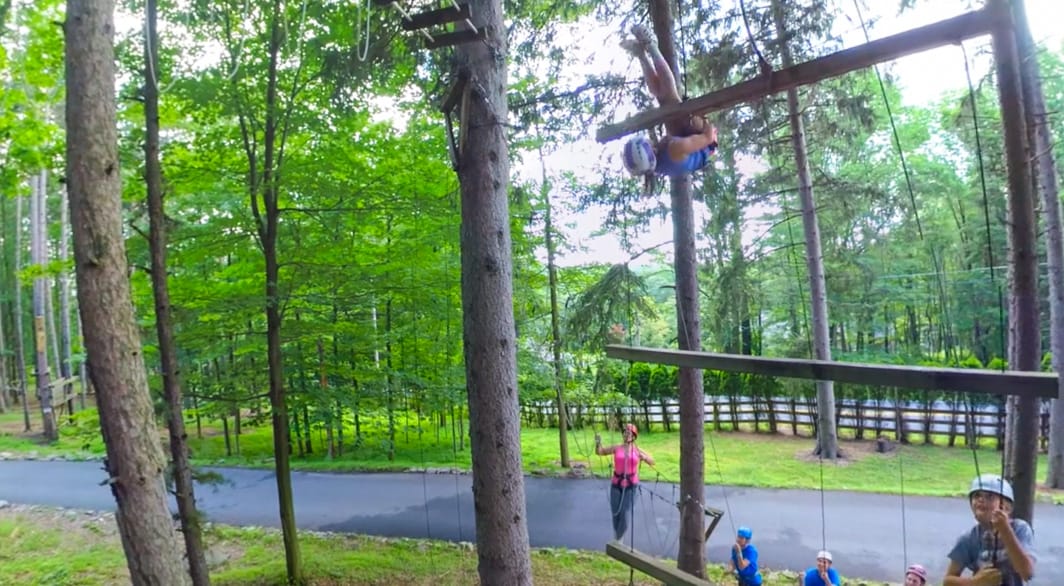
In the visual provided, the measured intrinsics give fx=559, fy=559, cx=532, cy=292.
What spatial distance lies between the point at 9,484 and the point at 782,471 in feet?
41.5

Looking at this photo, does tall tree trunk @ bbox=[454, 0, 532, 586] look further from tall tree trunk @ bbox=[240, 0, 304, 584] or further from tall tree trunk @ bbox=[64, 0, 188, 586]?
tall tree trunk @ bbox=[240, 0, 304, 584]

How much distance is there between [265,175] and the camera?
5.04 meters

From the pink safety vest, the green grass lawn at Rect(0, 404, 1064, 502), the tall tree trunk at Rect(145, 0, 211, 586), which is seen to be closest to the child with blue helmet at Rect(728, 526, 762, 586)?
the pink safety vest

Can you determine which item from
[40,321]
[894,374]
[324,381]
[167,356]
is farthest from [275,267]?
[40,321]

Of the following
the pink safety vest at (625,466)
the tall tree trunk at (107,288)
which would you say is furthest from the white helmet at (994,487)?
the tall tree trunk at (107,288)

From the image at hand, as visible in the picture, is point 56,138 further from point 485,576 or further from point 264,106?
point 485,576

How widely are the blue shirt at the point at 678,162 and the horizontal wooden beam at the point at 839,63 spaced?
14.3 inches

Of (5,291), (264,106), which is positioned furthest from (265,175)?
(5,291)

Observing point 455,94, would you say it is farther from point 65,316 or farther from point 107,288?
point 65,316

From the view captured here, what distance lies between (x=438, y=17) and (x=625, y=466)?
4.00 meters

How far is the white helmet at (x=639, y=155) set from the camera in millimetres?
3037

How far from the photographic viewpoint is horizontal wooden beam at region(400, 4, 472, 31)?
2646mm

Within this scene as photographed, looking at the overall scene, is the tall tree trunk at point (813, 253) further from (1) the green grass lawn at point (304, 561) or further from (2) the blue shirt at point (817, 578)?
(2) the blue shirt at point (817, 578)

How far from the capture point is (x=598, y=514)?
7.12 meters
